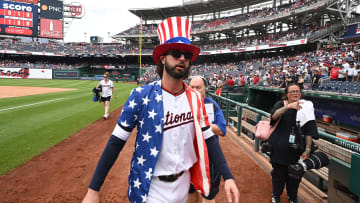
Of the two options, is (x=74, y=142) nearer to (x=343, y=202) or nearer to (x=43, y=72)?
(x=343, y=202)

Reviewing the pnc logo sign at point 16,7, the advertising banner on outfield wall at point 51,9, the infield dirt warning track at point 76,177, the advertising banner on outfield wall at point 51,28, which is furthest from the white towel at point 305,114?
the pnc logo sign at point 16,7

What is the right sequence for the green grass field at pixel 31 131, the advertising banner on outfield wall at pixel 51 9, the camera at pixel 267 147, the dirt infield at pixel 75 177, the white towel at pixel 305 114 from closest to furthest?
the white towel at pixel 305 114 → the camera at pixel 267 147 → the dirt infield at pixel 75 177 → the green grass field at pixel 31 131 → the advertising banner on outfield wall at pixel 51 9

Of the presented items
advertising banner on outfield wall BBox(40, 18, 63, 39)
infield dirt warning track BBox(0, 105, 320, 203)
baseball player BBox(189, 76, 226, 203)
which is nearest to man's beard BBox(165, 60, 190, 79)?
baseball player BBox(189, 76, 226, 203)

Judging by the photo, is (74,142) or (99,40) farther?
(99,40)

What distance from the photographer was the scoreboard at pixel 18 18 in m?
45.4

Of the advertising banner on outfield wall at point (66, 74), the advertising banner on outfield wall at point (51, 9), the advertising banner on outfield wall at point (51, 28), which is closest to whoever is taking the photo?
the advertising banner on outfield wall at point (66, 74)

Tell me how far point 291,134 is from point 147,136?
2.45m

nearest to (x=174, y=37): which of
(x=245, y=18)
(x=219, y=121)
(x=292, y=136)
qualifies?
(x=219, y=121)

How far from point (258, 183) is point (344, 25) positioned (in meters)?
29.6

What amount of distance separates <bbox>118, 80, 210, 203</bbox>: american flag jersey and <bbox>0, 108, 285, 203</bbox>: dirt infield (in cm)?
222

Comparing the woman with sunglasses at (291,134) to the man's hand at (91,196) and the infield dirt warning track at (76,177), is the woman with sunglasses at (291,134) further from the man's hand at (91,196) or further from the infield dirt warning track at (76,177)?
the man's hand at (91,196)

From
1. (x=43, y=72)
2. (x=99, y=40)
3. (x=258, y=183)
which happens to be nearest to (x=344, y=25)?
(x=258, y=183)

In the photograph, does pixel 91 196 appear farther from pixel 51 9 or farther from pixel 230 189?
pixel 51 9

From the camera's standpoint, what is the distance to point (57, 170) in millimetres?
4258
